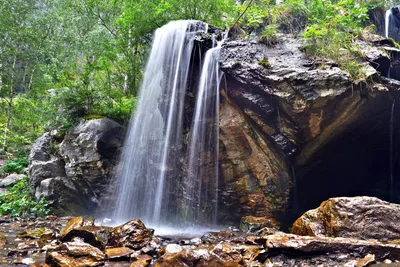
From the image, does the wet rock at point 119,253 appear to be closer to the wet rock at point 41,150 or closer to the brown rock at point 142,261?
the brown rock at point 142,261

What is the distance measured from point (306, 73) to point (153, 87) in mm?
5852

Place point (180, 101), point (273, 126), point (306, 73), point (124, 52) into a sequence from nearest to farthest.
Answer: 1. point (306, 73)
2. point (273, 126)
3. point (180, 101)
4. point (124, 52)

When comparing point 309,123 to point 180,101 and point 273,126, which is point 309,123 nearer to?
point 273,126

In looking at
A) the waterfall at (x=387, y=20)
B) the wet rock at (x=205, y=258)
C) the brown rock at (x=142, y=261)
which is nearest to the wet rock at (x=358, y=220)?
the wet rock at (x=205, y=258)

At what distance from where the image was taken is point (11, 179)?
1321cm

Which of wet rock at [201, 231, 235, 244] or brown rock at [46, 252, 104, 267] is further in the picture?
wet rock at [201, 231, 235, 244]

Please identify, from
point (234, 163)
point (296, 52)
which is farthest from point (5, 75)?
point (296, 52)

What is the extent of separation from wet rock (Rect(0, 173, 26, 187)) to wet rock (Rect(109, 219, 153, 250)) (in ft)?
29.8

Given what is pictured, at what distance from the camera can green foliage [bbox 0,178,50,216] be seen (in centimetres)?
1012

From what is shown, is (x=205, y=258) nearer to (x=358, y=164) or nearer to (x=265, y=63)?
(x=265, y=63)

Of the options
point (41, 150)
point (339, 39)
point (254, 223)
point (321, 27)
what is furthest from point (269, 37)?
point (41, 150)

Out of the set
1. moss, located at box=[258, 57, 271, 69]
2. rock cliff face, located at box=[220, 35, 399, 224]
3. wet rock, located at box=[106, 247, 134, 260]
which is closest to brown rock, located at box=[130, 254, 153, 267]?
wet rock, located at box=[106, 247, 134, 260]

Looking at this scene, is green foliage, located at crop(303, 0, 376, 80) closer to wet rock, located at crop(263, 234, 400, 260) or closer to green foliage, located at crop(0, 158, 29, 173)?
wet rock, located at crop(263, 234, 400, 260)

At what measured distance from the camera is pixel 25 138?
59.7ft
